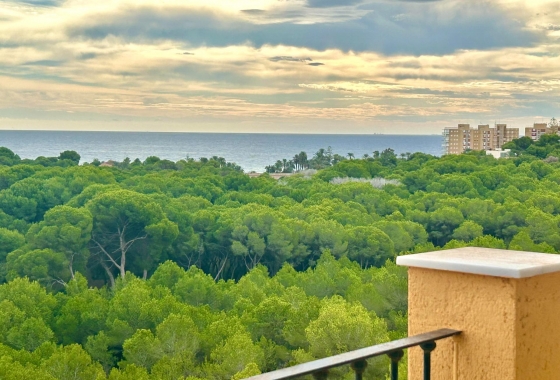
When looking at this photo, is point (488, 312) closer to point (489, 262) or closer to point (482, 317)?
point (482, 317)

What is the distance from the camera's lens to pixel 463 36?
66.2 metres

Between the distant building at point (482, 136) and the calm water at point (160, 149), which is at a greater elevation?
the distant building at point (482, 136)

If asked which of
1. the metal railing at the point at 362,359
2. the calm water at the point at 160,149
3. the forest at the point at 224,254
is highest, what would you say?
the metal railing at the point at 362,359

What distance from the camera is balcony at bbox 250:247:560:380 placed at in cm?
207

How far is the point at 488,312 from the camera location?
2.10 metres

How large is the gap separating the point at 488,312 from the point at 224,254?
26.9 m

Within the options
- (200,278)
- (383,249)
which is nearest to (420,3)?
(383,249)

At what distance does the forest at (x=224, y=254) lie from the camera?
562 inches

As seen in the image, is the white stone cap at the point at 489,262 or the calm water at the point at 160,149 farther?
the calm water at the point at 160,149

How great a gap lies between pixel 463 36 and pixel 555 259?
222 feet

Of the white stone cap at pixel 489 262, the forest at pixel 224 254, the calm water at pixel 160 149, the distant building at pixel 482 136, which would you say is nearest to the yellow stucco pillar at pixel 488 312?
the white stone cap at pixel 489 262

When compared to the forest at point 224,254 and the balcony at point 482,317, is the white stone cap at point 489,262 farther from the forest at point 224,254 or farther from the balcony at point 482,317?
the forest at point 224,254

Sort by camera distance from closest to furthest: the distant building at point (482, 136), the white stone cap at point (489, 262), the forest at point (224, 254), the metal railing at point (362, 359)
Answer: the metal railing at point (362, 359) < the white stone cap at point (489, 262) < the forest at point (224, 254) < the distant building at point (482, 136)

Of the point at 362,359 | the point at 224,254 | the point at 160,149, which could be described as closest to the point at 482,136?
the point at 160,149
